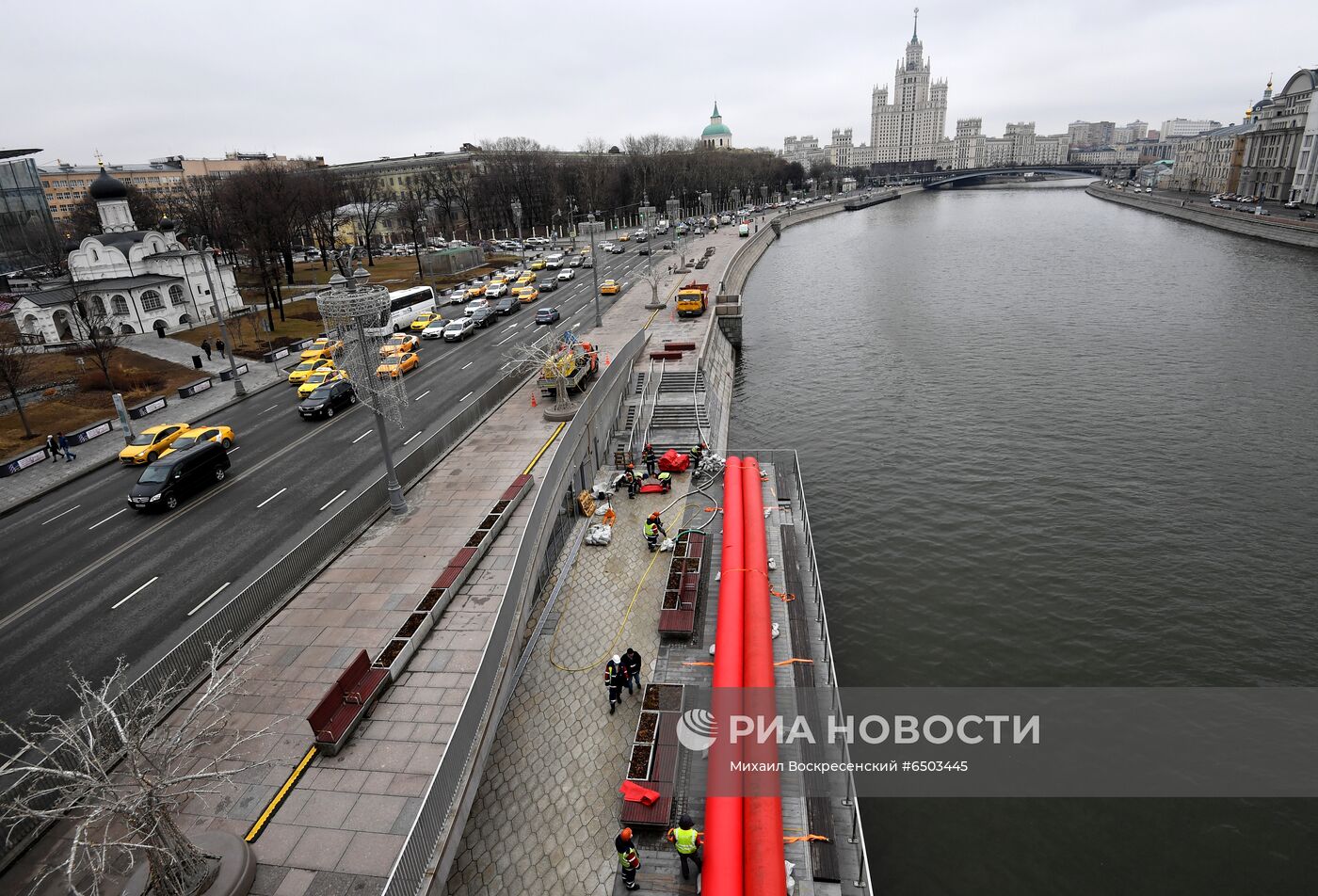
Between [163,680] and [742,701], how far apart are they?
1234 cm

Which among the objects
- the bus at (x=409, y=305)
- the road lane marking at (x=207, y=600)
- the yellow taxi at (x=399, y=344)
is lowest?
the road lane marking at (x=207, y=600)

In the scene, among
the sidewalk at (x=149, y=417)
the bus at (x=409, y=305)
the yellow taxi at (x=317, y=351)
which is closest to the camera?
the sidewalk at (x=149, y=417)

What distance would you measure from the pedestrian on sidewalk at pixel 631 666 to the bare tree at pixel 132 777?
7.75 metres

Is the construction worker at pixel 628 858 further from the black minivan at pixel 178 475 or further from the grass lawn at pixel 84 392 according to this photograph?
the grass lawn at pixel 84 392

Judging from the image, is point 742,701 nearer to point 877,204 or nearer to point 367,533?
point 367,533

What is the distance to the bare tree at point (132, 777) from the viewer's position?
29.2ft

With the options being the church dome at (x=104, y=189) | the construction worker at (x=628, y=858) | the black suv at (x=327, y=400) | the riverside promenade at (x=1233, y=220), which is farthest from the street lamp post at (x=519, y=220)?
the riverside promenade at (x=1233, y=220)

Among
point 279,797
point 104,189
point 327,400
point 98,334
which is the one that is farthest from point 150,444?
point 104,189

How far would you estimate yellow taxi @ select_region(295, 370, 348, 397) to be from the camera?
37781mm

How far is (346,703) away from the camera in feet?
44.3

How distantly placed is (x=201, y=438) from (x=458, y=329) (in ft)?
78.5

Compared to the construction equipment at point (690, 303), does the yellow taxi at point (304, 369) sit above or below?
below

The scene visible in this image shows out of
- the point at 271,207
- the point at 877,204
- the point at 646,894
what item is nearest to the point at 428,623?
the point at 646,894

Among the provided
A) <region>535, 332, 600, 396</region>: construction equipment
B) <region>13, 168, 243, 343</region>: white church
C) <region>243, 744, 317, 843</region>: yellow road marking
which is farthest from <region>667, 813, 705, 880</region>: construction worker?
<region>13, 168, 243, 343</region>: white church
